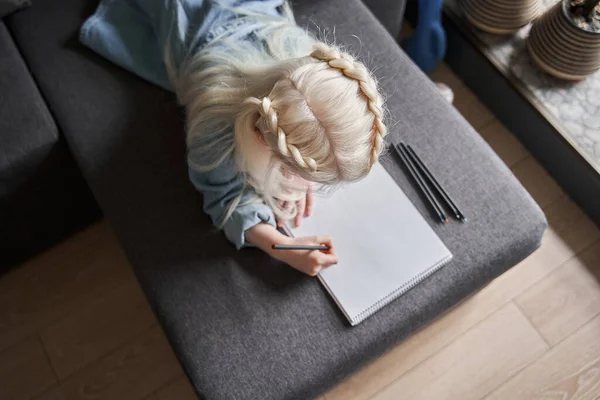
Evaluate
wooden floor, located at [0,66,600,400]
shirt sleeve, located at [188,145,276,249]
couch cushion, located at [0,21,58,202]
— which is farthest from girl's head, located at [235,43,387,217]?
wooden floor, located at [0,66,600,400]

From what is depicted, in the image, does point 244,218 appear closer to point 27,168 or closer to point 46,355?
point 27,168

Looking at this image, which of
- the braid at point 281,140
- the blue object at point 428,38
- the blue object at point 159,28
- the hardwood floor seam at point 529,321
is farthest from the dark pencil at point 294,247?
the blue object at point 428,38

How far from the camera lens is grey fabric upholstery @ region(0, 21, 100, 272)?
3.14 ft

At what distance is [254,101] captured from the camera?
27.0 inches

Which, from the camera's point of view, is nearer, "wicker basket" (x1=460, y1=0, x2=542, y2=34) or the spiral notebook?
the spiral notebook

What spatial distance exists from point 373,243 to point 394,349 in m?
0.36

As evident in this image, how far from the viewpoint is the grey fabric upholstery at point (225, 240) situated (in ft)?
2.80

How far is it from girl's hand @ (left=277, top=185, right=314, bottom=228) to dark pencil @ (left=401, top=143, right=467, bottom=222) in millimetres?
215

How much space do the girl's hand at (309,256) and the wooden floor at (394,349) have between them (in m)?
0.40

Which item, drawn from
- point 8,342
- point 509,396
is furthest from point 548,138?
point 8,342

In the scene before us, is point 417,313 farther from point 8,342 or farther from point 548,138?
Answer: point 8,342

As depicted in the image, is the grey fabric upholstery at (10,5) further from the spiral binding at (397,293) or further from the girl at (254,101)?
the spiral binding at (397,293)

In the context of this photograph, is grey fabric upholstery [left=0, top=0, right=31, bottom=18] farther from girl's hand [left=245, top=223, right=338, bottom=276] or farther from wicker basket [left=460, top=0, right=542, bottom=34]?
wicker basket [left=460, top=0, right=542, bottom=34]

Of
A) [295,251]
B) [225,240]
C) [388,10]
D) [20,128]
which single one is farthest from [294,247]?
[388,10]
